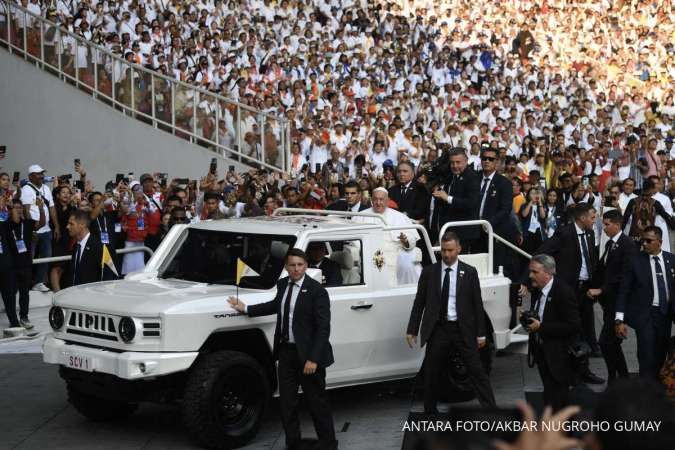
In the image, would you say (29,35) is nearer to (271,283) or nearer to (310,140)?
(310,140)

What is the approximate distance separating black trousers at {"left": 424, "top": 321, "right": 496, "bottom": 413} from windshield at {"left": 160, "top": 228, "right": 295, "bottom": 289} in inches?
57.6

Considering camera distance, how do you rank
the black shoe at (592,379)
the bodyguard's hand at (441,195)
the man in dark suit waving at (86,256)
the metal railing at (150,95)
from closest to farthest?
the black shoe at (592,379) < the man in dark suit waving at (86,256) < the bodyguard's hand at (441,195) < the metal railing at (150,95)

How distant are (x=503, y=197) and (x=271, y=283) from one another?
4171mm

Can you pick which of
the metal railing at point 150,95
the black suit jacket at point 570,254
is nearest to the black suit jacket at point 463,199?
the black suit jacket at point 570,254

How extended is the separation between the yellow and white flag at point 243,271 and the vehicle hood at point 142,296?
135 mm

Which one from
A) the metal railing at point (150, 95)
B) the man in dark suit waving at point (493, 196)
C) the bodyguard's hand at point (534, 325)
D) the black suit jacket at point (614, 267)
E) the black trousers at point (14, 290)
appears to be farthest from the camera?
the metal railing at point (150, 95)

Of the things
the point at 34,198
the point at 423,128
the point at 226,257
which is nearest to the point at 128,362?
the point at 226,257

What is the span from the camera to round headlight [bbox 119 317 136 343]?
27.7 ft

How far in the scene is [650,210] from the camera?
16.9 metres

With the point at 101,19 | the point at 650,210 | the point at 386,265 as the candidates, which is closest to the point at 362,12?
the point at 101,19

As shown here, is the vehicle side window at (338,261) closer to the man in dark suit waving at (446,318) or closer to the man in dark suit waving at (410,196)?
the man in dark suit waving at (446,318)

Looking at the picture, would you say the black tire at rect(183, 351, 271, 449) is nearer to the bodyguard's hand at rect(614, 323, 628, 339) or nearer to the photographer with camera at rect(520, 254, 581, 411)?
the photographer with camera at rect(520, 254, 581, 411)

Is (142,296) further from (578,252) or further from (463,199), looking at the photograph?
(578,252)

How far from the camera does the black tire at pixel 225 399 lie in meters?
8.44
